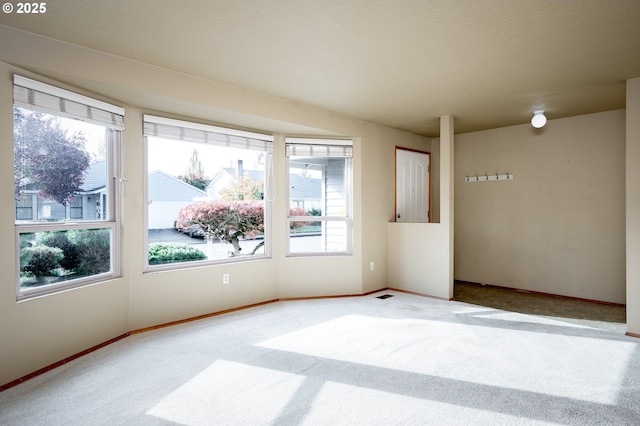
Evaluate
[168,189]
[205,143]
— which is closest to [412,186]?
[205,143]

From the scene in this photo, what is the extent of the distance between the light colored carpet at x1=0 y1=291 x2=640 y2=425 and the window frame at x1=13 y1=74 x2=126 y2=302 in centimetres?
62

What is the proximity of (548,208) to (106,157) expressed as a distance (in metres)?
5.45

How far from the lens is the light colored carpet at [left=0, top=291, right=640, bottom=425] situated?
208 centimetres

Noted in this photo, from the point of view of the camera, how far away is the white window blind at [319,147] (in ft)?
15.3

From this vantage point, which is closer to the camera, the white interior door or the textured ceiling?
the textured ceiling

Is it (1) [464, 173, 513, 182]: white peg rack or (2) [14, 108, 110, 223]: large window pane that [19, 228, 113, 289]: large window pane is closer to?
(2) [14, 108, 110, 223]: large window pane

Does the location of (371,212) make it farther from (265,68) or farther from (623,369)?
(623,369)

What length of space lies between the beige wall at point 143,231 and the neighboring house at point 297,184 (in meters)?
0.18

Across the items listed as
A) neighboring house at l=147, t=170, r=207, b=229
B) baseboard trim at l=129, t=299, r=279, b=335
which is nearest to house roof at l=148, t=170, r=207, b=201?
neighboring house at l=147, t=170, r=207, b=229

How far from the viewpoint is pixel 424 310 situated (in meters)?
4.17

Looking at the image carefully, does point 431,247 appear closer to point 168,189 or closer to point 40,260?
point 168,189

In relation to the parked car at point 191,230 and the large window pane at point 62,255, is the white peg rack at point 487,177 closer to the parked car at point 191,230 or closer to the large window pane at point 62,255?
the parked car at point 191,230

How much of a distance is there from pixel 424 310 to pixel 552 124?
3.18 metres
